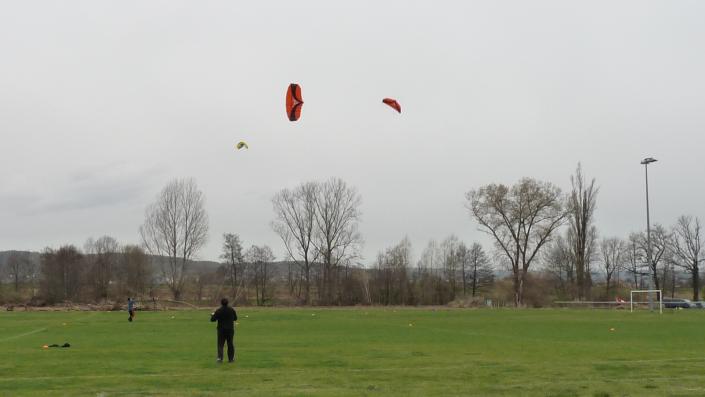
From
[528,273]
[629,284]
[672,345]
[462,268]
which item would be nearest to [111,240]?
[462,268]

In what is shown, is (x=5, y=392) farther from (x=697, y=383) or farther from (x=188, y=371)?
(x=697, y=383)

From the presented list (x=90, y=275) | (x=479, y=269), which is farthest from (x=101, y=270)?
(x=479, y=269)

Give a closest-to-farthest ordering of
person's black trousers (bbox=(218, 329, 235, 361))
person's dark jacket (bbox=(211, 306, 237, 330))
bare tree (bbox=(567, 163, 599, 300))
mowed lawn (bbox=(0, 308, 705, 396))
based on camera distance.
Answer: mowed lawn (bbox=(0, 308, 705, 396)) → person's black trousers (bbox=(218, 329, 235, 361)) → person's dark jacket (bbox=(211, 306, 237, 330)) → bare tree (bbox=(567, 163, 599, 300))

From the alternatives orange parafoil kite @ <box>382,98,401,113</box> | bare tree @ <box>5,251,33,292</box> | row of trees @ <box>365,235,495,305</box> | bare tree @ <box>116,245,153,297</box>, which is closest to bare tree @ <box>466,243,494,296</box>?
row of trees @ <box>365,235,495,305</box>

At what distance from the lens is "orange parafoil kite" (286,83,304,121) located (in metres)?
23.2

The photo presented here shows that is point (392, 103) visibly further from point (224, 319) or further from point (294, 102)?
point (224, 319)

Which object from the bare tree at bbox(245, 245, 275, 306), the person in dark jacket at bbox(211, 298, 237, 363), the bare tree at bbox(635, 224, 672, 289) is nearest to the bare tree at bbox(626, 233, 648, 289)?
the bare tree at bbox(635, 224, 672, 289)

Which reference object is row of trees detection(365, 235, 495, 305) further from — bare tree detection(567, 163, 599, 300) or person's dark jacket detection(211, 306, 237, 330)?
person's dark jacket detection(211, 306, 237, 330)

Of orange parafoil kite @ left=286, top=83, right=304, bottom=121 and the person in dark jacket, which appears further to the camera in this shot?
orange parafoil kite @ left=286, top=83, right=304, bottom=121

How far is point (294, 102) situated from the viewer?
23.5m

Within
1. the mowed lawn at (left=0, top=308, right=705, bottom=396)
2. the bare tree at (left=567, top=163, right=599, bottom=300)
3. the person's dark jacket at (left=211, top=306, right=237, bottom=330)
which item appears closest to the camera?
the mowed lawn at (left=0, top=308, right=705, bottom=396)

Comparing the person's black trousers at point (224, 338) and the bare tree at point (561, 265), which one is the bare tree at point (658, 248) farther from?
the person's black trousers at point (224, 338)

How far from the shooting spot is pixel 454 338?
1114 inches

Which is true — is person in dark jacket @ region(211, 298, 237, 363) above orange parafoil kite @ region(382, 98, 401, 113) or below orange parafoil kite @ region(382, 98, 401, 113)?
below
